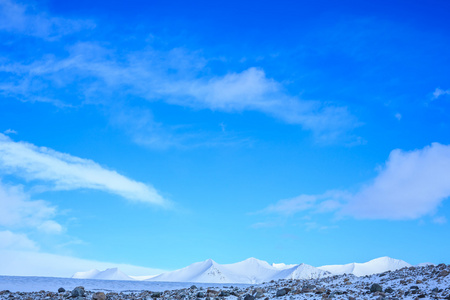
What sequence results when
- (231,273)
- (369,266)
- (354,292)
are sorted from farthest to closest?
(231,273), (369,266), (354,292)

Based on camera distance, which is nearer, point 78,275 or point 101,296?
point 101,296

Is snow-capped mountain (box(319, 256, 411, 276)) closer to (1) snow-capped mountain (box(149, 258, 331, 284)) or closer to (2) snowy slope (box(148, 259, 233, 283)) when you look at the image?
(1) snow-capped mountain (box(149, 258, 331, 284))

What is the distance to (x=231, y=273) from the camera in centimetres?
15838

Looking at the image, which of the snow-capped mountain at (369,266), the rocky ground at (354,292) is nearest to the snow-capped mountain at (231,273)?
the snow-capped mountain at (369,266)

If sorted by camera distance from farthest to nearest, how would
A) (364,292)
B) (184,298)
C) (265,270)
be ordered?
1. (265,270)
2. (184,298)
3. (364,292)

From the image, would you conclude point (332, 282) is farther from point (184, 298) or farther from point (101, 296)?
point (101, 296)

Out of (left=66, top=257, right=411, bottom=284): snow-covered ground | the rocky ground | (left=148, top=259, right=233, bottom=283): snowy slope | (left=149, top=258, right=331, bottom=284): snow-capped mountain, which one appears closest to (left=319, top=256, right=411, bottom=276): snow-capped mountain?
(left=66, top=257, right=411, bottom=284): snow-covered ground

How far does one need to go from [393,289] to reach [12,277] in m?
40.4

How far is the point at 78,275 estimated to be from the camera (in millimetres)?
158625

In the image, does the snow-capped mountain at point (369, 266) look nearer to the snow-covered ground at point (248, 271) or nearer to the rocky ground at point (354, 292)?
the snow-covered ground at point (248, 271)

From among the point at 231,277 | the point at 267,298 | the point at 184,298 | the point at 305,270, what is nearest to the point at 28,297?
the point at 184,298

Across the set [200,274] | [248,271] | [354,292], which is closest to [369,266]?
[248,271]

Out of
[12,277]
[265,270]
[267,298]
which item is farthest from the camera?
[265,270]

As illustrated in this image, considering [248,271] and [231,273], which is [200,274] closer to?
[231,273]
